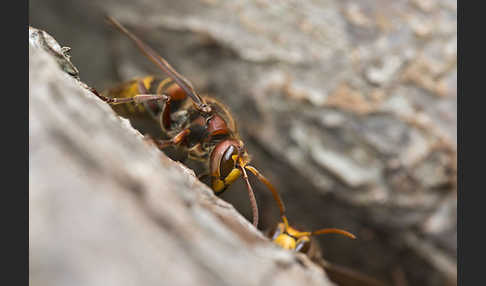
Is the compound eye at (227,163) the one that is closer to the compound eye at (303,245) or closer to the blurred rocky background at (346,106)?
the compound eye at (303,245)

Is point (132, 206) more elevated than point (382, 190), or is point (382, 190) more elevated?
point (382, 190)

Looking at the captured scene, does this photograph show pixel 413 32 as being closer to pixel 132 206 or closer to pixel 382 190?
pixel 382 190

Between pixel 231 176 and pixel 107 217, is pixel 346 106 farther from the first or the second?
pixel 107 217

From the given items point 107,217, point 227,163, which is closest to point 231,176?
point 227,163

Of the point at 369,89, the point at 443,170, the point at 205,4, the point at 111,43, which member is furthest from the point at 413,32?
the point at 111,43

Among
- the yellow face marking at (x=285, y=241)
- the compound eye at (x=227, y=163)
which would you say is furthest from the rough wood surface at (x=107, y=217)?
the yellow face marking at (x=285, y=241)

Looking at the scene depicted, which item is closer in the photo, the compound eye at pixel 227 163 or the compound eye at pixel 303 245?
the compound eye at pixel 227 163
